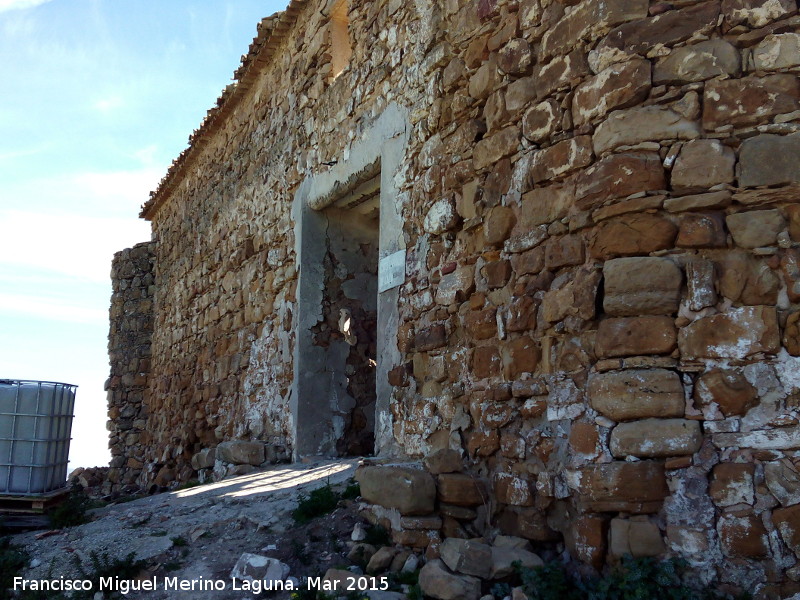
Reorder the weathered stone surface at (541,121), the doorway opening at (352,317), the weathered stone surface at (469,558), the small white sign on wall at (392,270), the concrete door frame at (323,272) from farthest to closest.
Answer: the doorway opening at (352,317) < the concrete door frame at (323,272) < the small white sign on wall at (392,270) < the weathered stone surface at (541,121) < the weathered stone surface at (469,558)

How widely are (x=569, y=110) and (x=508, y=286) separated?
89cm

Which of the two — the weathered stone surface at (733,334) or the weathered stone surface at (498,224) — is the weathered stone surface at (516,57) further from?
the weathered stone surface at (733,334)

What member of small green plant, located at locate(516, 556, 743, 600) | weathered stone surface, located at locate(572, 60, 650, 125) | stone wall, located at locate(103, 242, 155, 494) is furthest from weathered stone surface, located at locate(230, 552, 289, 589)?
stone wall, located at locate(103, 242, 155, 494)

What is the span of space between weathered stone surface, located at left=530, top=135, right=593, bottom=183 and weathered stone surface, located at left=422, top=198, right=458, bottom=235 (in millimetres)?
702

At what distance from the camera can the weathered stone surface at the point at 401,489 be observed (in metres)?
3.56

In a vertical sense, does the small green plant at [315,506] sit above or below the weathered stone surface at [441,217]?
below

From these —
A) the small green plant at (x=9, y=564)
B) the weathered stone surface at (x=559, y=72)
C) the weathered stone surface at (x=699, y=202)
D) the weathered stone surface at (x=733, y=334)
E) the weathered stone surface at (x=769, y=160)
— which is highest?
the weathered stone surface at (x=559, y=72)

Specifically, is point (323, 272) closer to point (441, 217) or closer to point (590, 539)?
point (441, 217)

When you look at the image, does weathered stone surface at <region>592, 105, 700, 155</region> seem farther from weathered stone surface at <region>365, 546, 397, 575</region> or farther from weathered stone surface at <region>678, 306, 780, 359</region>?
weathered stone surface at <region>365, 546, 397, 575</region>

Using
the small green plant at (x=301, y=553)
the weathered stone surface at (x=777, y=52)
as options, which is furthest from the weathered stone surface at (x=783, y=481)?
the small green plant at (x=301, y=553)

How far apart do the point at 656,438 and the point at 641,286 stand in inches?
23.8

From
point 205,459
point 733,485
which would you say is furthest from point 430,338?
point 205,459

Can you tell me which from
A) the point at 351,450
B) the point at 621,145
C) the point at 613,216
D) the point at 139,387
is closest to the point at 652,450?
the point at 613,216

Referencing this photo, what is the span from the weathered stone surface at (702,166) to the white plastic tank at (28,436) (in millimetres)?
4244
